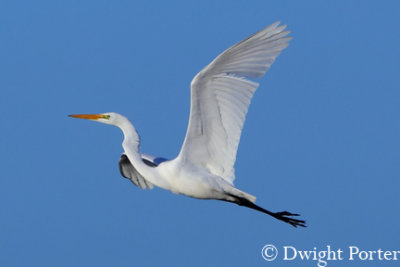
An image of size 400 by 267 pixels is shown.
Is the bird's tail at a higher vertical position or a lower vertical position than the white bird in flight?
lower

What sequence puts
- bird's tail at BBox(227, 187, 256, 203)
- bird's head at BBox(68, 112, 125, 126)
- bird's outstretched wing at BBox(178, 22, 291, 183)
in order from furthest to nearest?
bird's head at BBox(68, 112, 125, 126)
bird's tail at BBox(227, 187, 256, 203)
bird's outstretched wing at BBox(178, 22, 291, 183)

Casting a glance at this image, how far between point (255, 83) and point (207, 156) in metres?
1.54

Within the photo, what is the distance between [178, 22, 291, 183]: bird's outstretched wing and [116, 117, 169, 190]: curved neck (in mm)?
544

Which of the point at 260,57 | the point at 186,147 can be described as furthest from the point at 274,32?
the point at 186,147

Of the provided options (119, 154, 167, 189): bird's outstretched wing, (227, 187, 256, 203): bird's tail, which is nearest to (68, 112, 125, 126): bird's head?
(119, 154, 167, 189): bird's outstretched wing

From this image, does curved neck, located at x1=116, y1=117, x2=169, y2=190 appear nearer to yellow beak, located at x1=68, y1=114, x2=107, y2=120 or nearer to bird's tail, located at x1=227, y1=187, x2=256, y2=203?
yellow beak, located at x1=68, y1=114, x2=107, y2=120

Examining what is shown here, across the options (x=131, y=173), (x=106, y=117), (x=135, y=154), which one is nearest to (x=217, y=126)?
(x=135, y=154)

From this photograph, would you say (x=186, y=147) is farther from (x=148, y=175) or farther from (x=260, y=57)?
(x=260, y=57)

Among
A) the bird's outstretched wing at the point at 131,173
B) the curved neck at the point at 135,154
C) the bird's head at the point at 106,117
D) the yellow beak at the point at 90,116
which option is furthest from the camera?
the bird's outstretched wing at the point at 131,173

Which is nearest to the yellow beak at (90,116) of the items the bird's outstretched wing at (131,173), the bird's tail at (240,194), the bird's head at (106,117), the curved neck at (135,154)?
the bird's head at (106,117)

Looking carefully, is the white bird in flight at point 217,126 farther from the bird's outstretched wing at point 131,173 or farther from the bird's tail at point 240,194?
the bird's outstretched wing at point 131,173

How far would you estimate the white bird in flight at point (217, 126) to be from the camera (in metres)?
10.8

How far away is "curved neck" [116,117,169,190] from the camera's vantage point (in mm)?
11930

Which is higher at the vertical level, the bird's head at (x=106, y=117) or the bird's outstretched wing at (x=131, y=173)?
the bird's head at (x=106, y=117)
